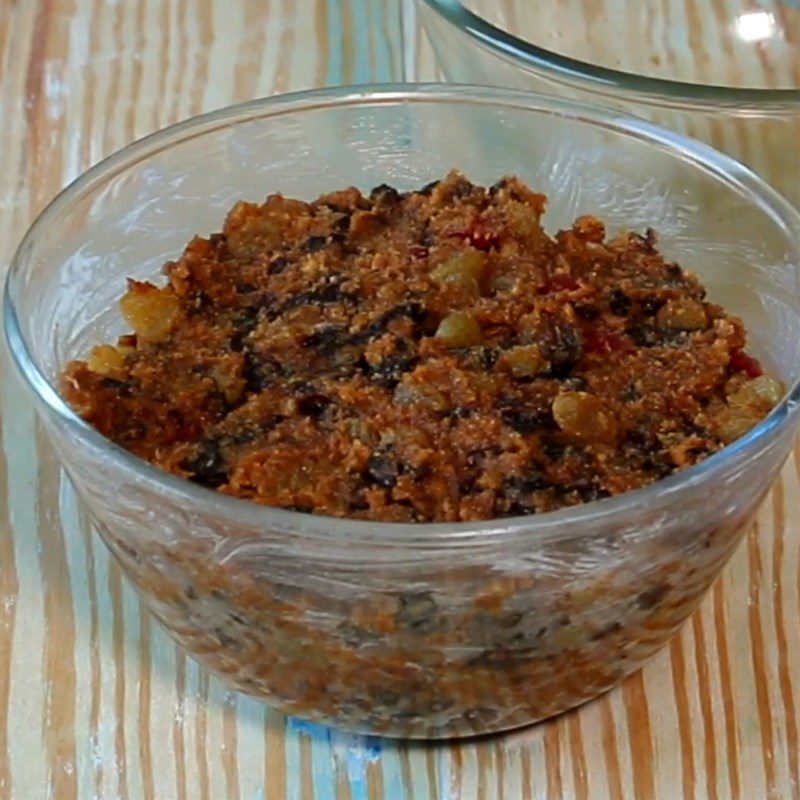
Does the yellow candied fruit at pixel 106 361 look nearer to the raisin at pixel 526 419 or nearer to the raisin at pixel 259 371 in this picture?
the raisin at pixel 259 371

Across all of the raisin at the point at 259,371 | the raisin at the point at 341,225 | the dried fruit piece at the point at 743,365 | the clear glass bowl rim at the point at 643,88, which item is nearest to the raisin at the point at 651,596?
the dried fruit piece at the point at 743,365

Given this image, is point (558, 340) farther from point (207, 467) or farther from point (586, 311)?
point (207, 467)

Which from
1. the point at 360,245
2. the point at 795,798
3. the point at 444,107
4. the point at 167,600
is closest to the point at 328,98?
the point at 444,107

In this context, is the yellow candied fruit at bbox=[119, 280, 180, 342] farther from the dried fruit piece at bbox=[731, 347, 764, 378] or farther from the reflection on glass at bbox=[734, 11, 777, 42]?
the reflection on glass at bbox=[734, 11, 777, 42]

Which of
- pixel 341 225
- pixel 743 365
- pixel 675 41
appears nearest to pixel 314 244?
pixel 341 225

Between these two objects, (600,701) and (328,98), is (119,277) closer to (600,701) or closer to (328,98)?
(328,98)

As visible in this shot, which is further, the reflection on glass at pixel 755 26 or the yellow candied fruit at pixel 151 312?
the reflection on glass at pixel 755 26
